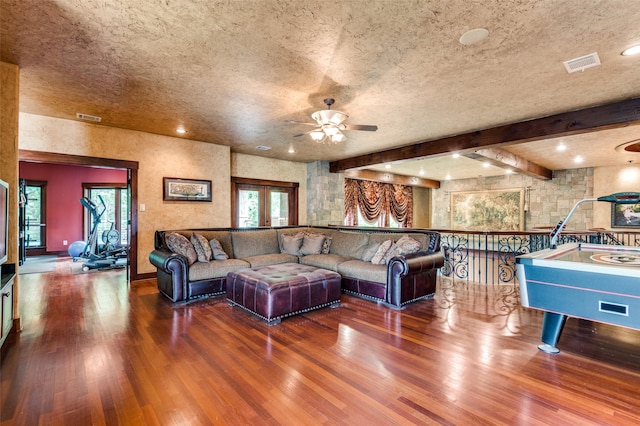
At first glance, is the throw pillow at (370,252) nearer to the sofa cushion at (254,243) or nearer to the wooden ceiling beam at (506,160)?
the sofa cushion at (254,243)

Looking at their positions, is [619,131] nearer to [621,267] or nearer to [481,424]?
[621,267]

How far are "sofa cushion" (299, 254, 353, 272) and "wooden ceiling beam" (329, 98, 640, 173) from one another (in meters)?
2.69

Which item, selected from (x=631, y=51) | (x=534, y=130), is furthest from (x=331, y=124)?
(x=534, y=130)

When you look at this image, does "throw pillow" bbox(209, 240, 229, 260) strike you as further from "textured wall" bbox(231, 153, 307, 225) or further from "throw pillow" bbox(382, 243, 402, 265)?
"textured wall" bbox(231, 153, 307, 225)

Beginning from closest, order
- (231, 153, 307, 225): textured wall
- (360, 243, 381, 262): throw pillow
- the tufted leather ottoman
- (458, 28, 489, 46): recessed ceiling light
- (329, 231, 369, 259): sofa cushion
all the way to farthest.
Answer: (458, 28, 489, 46): recessed ceiling light, the tufted leather ottoman, (360, 243, 381, 262): throw pillow, (329, 231, 369, 259): sofa cushion, (231, 153, 307, 225): textured wall

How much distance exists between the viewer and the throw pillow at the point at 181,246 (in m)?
4.16

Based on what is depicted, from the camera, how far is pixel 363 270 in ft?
13.6

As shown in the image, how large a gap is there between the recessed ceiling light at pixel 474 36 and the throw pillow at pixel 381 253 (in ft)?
8.61

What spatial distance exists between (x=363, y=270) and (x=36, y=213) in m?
9.10

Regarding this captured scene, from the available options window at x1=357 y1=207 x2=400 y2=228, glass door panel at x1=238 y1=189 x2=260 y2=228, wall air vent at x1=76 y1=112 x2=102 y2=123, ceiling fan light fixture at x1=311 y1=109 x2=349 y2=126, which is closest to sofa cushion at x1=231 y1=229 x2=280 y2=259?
glass door panel at x1=238 y1=189 x2=260 y2=228

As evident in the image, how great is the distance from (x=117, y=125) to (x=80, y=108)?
2.74ft

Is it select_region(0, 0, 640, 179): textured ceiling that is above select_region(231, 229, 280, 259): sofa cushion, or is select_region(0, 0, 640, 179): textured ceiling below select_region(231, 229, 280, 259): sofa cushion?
above

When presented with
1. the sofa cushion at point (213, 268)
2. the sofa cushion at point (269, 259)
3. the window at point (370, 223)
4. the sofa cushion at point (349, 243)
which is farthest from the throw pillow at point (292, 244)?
the window at point (370, 223)

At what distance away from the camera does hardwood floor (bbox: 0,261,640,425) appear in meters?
1.78
